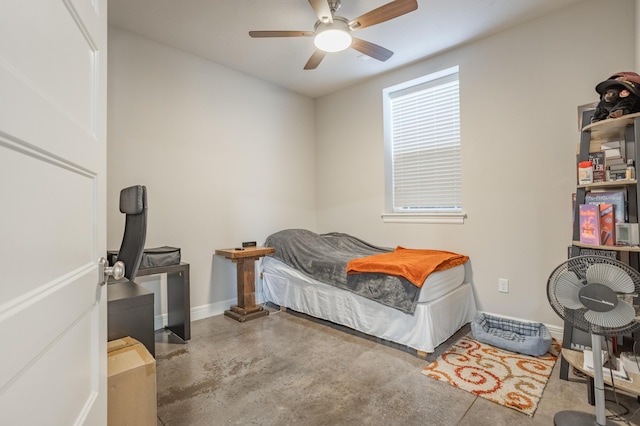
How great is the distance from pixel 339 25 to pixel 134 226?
1.96 metres

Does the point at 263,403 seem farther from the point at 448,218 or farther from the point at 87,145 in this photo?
the point at 448,218

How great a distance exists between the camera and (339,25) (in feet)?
7.59

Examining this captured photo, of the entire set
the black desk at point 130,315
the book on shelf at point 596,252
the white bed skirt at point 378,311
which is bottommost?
the white bed skirt at point 378,311

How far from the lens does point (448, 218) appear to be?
3193 millimetres

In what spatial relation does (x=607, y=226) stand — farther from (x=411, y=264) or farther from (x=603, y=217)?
(x=411, y=264)

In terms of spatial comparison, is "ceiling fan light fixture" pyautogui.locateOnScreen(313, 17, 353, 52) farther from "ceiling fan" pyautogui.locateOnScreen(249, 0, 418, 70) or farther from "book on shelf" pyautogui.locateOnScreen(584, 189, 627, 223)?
"book on shelf" pyautogui.locateOnScreen(584, 189, 627, 223)

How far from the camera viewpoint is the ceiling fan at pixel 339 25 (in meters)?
2.04

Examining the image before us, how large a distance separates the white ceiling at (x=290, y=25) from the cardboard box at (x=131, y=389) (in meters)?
2.49

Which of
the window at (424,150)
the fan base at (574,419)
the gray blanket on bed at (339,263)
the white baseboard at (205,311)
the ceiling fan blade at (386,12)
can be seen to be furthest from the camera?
the window at (424,150)

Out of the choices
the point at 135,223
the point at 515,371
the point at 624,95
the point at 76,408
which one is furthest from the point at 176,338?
the point at 624,95

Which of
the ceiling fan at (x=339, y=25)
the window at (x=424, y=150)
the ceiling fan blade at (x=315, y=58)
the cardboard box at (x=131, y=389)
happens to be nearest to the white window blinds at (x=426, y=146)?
Answer: the window at (x=424, y=150)

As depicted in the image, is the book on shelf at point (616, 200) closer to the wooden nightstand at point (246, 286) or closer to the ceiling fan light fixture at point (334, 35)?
the ceiling fan light fixture at point (334, 35)

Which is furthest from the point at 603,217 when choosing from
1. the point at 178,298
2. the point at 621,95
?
the point at 178,298

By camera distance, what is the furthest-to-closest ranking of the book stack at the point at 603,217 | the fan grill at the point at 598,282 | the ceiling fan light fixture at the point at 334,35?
the ceiling fan light fixture at the point at 334,35
the book stack at the point at 603,217
the fan grill at the point at 598,282
